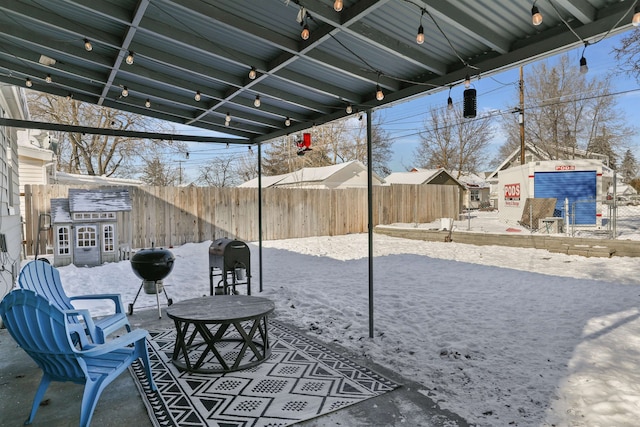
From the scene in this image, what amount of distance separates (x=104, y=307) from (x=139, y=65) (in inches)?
126

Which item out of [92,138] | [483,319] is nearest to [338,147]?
[92,138]

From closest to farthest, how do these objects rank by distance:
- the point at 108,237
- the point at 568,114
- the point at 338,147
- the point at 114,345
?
the point at 114,345 → the point at 108,237 → the point at 568,114 → the point at 338,147

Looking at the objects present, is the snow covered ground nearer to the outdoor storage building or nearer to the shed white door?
the shed white door

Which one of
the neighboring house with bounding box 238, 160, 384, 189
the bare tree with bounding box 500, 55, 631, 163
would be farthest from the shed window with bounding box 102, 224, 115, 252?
the bare tree with bounding box 500, 55, 631, 163

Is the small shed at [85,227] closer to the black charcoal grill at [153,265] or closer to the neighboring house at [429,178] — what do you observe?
the black charcoal grill at [153,265]

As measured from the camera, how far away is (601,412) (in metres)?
2.51

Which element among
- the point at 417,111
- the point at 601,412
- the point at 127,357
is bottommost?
the point at 601,412

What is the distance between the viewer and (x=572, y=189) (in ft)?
43.1

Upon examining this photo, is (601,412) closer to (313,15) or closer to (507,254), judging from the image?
(313,15)

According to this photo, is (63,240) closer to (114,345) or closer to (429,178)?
(114,345)

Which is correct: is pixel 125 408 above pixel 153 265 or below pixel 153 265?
below

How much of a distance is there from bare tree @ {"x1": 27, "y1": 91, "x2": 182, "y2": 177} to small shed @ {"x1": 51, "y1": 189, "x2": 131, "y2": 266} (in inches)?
404

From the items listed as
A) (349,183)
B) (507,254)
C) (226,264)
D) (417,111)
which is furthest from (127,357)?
(417,111)

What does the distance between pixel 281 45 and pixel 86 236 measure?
23.3 ft
